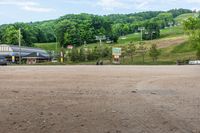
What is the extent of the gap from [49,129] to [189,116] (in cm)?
380

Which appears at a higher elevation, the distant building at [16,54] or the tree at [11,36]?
the tree at [11,36]

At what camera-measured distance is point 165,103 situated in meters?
14.5

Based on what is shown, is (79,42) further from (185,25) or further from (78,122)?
(78,122)

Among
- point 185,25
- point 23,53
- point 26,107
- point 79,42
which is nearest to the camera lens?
point 26,107

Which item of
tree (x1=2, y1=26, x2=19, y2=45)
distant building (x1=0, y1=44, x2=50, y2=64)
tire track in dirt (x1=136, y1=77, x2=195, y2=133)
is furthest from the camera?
tree (x1=2, y1=26, x2=19, y2=45)

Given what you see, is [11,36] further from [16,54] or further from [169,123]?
[169,123]

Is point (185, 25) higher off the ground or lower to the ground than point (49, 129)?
higher

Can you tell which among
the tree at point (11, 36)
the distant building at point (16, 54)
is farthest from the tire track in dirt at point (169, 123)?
the tree at point (11, 36)

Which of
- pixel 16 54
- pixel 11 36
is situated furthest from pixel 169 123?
pixel 11 36

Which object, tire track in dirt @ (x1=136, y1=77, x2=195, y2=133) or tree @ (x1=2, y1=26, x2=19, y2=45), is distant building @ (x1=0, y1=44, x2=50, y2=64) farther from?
tire track in dirt @ (x1=136, y1=77, x2=195, y2=133)

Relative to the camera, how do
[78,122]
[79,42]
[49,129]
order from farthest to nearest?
1. [79,42]
2. [78,122]
3. [49,129]

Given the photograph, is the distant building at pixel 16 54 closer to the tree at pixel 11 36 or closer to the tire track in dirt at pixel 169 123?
the tree at pixel 11 36

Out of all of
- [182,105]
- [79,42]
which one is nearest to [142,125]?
[182,105]

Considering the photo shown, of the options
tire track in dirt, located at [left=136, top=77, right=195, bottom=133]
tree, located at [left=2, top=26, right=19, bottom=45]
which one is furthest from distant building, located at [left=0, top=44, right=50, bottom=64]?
tire track in dirt, located at [left=136, top=77, right=195, bottom=133]
